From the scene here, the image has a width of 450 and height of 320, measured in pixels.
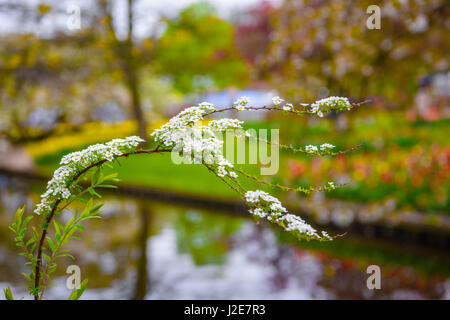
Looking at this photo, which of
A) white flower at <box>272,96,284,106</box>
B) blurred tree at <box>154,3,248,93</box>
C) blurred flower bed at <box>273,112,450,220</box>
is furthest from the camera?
blurred tree at <box>154,3,248,93</box>

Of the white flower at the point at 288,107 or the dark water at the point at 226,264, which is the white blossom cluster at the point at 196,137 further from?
the dark water at the point at 226,264

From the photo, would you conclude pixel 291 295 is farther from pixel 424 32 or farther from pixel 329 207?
pixel 424 32

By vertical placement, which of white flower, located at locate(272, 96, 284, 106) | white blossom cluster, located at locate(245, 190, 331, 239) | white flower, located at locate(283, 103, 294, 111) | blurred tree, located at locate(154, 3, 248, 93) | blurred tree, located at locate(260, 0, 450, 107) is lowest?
white blossom cluster, located at locate(245, 190, 331, 239)

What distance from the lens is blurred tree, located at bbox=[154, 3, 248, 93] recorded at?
38.8 ft

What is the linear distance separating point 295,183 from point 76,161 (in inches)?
229

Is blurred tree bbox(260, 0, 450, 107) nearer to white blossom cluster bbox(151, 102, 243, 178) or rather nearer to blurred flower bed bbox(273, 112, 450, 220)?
blurred flower bed bbox(273, 112, 450, 220)

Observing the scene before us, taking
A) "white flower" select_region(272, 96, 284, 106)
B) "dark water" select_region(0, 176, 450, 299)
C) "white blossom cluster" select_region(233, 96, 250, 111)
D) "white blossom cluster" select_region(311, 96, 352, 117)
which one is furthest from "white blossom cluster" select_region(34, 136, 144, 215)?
A: "dark water" select_region(0, 176, 450, 299)

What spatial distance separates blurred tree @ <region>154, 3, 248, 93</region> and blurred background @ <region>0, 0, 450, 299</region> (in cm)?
74

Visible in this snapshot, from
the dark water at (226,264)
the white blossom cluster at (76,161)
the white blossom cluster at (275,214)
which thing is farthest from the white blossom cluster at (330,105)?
the dark water at (226,264)

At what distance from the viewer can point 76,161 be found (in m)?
1.96

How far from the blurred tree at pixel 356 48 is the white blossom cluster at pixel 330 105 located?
441cm

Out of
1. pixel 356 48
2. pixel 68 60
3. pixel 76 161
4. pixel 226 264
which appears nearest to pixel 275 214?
pixel 76 161

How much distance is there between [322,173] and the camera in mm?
7168

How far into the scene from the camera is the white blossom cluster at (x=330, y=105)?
1945 mm
